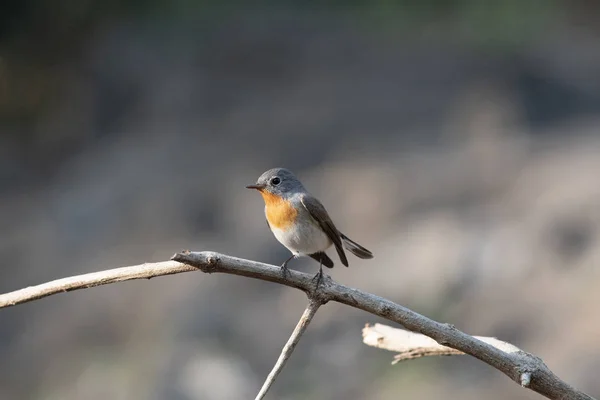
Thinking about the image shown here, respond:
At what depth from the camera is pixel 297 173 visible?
7.44 metres

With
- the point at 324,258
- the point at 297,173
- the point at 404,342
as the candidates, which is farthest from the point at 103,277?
the point at 297,173

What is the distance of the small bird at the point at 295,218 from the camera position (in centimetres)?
332

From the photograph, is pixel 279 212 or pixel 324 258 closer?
pixel 279 212

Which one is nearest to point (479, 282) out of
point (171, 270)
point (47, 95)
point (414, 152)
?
point (414, 152)

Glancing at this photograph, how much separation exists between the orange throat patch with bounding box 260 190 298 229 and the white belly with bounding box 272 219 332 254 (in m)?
0.03

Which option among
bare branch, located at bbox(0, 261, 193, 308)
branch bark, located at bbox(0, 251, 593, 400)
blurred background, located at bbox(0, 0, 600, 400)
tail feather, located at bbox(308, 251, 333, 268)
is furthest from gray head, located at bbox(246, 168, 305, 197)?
blurred background, located at bbox(0, 0, 600, 400)

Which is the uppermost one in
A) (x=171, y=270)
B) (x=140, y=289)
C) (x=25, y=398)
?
(x=171, y=270)

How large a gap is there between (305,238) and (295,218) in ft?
0.30

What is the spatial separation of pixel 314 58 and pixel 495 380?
14.6 feet

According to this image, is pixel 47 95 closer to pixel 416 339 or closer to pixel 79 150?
pixel 79 150

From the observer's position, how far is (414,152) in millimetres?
7480

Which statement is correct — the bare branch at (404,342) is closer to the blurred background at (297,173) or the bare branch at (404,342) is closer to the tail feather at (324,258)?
the tail feather at (324,258)

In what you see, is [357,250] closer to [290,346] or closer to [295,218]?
[295,218]

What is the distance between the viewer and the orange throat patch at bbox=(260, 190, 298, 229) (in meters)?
3.32
